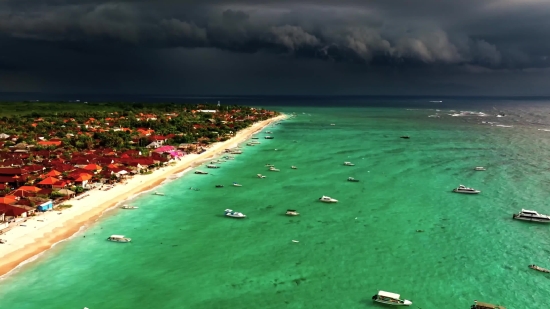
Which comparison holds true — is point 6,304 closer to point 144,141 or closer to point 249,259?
point 249,259

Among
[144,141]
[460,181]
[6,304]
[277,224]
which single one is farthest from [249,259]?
[144,141]

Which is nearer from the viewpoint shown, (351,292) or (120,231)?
(351,292)

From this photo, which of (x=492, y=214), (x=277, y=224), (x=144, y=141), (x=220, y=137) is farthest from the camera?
(x=220, y=137)

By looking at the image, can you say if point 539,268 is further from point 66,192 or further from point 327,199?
point 66,192

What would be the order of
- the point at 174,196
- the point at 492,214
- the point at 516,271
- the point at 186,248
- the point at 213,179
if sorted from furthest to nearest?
the point at 213,179
the point at 174,196
the point at 492,214
the point at 186,248
the point at 516,271

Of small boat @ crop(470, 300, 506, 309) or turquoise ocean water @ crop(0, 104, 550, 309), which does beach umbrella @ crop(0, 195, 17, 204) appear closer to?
turquoise ocean water @ crop(0, 104, 550, 309)

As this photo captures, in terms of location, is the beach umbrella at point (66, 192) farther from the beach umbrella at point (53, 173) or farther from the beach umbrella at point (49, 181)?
the beach umbrella at point (53, 173)

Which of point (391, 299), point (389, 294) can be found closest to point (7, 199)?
point (389, 294)
